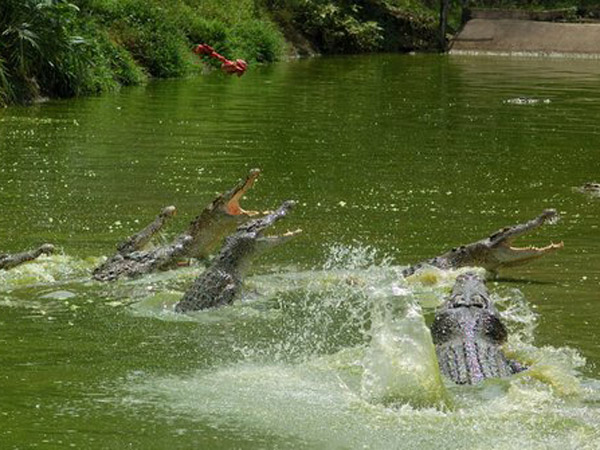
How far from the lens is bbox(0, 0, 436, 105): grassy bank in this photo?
24.5 metres

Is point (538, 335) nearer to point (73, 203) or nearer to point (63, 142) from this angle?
point (73, 203)

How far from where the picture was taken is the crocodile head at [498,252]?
36.5ft

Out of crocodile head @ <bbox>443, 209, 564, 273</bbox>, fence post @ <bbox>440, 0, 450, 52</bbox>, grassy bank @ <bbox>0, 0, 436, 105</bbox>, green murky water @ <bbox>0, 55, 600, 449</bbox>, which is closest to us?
green murky water @ <bbox>0, 55, 600, 449</bbox>

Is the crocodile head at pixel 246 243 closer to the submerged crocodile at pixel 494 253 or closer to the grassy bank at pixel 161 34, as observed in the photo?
the submerged crocodile at pixel 494 253

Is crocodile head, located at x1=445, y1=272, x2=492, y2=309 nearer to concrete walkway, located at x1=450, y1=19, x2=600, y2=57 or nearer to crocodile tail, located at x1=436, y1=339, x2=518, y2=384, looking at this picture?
crocodile tail, located at x1=436, y1=339, x2=518, y2=384

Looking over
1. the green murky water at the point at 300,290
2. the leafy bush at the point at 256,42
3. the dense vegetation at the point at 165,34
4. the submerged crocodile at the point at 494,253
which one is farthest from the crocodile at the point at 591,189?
the leafy bush at the point at 256,42

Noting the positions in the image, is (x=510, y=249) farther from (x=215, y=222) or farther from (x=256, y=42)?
(x=256, y=42)

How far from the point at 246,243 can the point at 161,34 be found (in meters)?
22.7

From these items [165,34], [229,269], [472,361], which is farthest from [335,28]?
[472,361]

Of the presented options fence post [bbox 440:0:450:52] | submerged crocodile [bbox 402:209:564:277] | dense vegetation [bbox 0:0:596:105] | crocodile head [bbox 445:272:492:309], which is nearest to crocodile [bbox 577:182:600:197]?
submerged crocodile [bbox 402:209:564:277]

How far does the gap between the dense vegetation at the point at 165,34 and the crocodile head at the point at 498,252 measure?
45.8ft

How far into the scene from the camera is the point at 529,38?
4356cm

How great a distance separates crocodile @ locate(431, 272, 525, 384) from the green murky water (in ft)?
0.66

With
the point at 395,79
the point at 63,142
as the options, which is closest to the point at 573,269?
the point at 63,142
